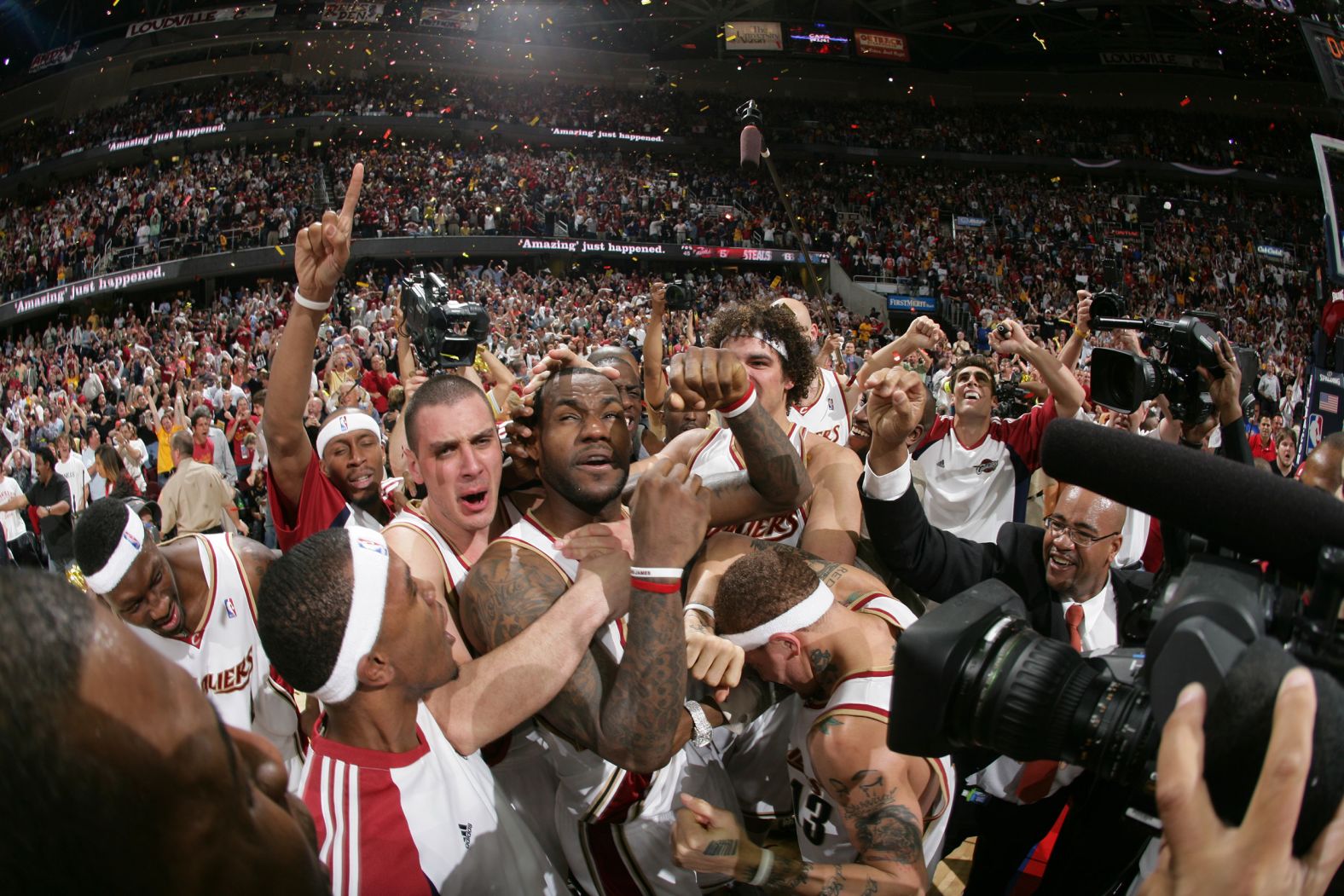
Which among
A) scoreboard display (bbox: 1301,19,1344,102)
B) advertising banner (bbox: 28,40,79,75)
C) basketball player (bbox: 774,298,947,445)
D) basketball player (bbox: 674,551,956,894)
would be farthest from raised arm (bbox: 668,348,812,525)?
advertising banner (bbox: 28,40,79,75)

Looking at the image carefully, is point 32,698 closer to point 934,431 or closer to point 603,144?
point 934,431

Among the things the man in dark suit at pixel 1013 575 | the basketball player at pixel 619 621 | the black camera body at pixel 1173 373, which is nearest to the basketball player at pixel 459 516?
the basketball player at pixel 619 621

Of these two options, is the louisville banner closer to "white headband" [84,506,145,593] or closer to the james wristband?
"white headband" [84,506,145,593]

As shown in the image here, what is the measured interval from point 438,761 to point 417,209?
26.2 metres

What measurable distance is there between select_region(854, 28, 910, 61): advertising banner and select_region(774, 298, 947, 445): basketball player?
3069 centimetres

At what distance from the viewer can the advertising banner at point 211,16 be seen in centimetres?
2964

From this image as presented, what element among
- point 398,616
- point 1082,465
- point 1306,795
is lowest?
point 398,616

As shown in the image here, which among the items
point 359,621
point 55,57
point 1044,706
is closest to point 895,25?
point 55,57

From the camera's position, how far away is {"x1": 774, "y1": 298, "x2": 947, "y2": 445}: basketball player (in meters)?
4.90

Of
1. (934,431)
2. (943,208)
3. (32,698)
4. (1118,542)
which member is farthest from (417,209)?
(32,698)

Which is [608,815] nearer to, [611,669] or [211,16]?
[611,669]

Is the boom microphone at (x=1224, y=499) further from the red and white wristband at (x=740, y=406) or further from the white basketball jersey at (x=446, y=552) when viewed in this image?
the white basketball jersey at (x=446, y=552)

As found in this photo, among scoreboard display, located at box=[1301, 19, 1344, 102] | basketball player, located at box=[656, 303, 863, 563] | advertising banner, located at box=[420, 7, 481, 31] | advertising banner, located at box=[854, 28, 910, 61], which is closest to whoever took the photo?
basketball player, located at box=[656, 303, 863, 563]

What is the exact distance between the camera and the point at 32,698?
838 millimetres
